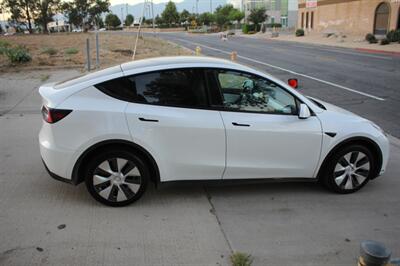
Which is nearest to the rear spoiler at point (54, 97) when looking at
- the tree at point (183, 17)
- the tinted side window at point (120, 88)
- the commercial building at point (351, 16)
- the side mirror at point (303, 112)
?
the tinted side window at point (120, 88)

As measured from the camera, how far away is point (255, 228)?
13.8 feet

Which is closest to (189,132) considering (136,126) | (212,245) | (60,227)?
(136,126)

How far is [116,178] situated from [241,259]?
5.32ft

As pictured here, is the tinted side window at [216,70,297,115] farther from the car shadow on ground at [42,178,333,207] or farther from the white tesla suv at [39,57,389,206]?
the car shadow on ground at [42,178,333,207]

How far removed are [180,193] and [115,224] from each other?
39.2 inches

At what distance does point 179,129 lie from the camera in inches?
175

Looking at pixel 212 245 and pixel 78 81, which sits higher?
pixel 78 81

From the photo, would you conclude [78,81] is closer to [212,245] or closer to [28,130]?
[212,245]

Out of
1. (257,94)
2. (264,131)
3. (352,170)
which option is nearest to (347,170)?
(352,170)

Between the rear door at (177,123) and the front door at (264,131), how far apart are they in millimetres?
170

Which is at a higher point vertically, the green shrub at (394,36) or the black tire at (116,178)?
the green shrub at (394,36)

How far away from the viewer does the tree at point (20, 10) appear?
6962cm

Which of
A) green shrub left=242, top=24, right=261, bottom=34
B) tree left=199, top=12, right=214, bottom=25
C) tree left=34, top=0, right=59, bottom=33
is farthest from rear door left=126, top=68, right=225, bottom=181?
tree left=199, top=12, right=214, bottom=25

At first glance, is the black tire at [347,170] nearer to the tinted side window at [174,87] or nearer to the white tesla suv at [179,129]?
the white tesla suv at [179,129]
